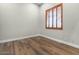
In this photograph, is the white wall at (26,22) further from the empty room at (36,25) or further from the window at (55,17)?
the window at (55,17)

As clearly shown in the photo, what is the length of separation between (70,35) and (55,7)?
49.6 inches

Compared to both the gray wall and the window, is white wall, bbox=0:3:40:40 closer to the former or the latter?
the window

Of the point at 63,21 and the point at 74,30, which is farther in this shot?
the point at 63,21

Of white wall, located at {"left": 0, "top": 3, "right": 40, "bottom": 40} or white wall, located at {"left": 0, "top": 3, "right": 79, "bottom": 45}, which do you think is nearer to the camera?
white wall, located at {"left": 0, "top": 3, "right": 79, "bottom": 45}

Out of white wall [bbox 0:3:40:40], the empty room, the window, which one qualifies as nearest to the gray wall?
the empty room

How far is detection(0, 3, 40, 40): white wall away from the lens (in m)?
3.50

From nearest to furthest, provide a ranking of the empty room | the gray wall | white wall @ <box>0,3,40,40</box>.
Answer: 1. the gray wall
2. the empty room
3. white wall @ <box>0,3,40,40</box>

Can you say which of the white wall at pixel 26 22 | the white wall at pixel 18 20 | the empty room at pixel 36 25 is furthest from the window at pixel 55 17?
the white wall at pixel 18 20

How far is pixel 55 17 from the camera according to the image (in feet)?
12.6

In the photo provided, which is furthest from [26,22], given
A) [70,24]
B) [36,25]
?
[70,24]

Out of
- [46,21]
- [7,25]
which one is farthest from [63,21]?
[7,25]

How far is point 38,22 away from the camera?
149 inches

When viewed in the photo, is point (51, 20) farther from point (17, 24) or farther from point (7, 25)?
point (7, 25)

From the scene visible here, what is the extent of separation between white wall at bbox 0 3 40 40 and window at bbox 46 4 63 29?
1.74ft
